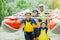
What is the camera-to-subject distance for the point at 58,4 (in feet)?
5.92

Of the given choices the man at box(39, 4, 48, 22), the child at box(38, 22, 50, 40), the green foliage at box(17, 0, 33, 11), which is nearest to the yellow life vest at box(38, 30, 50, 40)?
the child at box(38, 22, 50, 40)

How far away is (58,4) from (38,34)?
0.27m

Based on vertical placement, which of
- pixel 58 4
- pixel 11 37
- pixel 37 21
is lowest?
pixel 11 37

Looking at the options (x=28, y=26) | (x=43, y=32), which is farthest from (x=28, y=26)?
(x=43, y=32)

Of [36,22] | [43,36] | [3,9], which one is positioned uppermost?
[3,9]

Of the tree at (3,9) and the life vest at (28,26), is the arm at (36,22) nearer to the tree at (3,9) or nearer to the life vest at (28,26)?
the life vest at (28,26)

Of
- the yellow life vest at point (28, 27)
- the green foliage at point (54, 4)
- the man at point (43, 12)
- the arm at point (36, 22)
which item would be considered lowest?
the yellow life vest at point (28, 27)

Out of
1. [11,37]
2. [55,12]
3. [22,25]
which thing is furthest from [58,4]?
[11,37]

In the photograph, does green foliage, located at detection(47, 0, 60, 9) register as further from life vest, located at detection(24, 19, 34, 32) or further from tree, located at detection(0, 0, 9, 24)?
tree, located at detection(0, 0, 9, 24)

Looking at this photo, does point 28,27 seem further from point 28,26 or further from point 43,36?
point 43,36

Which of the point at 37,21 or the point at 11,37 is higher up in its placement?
the point at 37,21

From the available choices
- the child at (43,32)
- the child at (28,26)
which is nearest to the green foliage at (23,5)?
the child at (28,26)

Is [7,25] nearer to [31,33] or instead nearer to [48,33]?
[31,33]

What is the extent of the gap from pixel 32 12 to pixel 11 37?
0.25m
